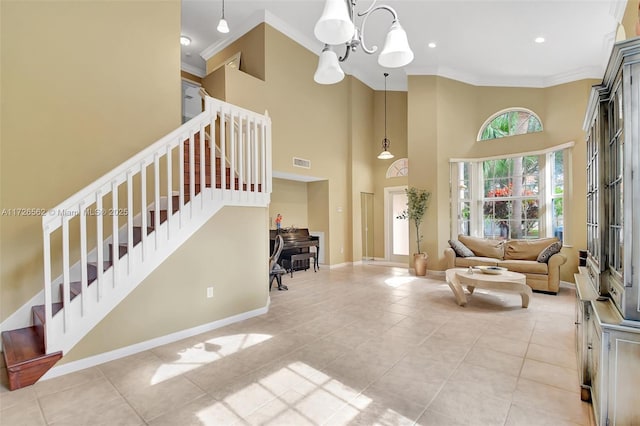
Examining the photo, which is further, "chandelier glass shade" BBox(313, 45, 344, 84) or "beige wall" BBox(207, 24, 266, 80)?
"beige wall" BBox(207, 24, 266, 80)

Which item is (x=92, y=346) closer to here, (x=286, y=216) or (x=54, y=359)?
(x=54, y=359)

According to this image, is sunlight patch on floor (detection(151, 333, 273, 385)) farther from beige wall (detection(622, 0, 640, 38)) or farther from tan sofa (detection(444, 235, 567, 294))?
beige wall (detection(622, 0, 640, 38))

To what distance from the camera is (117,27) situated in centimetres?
371

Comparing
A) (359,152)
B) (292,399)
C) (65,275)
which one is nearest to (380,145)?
(359,152)

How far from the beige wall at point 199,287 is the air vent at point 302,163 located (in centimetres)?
Answer: 279

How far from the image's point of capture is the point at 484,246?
20.5 ft

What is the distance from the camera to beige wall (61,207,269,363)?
112 inches

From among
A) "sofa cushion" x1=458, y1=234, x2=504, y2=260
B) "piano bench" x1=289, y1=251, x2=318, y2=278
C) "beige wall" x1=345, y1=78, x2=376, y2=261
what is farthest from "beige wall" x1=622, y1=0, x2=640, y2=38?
"piano bench" x1=289, y1=251, x2=318, y2=278

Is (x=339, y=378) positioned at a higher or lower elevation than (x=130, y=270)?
lower

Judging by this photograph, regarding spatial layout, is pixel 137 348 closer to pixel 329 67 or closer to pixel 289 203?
pixel 329 67

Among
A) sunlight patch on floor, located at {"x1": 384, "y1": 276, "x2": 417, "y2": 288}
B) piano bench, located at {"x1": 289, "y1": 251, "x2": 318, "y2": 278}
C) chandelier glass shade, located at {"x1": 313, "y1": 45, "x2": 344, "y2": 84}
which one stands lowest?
sunlight patch on floor, located at {"x1": 384, "y1": 276, "x2": 417, "y2": 288}

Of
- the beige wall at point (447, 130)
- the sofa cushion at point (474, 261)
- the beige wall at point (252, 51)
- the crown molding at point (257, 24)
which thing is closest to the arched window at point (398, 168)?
the beige wall at point (447, 130)

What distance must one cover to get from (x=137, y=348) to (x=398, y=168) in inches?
299

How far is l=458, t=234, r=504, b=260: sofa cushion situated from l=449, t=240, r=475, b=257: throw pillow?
11cm
